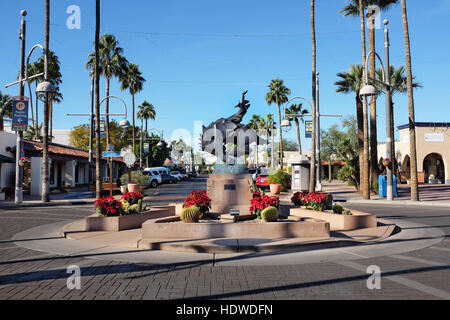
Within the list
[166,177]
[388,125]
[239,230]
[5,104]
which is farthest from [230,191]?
[5,104]

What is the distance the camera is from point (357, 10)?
92.7 feet

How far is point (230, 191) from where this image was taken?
45.5 feet

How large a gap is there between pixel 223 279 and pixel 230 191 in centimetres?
772

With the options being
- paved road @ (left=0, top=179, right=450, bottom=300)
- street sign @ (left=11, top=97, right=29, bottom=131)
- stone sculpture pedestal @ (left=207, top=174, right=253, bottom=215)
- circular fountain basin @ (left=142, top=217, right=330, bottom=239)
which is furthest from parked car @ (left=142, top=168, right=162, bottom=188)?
paved road @ (left=0, top=179, right=450, bottom=300)

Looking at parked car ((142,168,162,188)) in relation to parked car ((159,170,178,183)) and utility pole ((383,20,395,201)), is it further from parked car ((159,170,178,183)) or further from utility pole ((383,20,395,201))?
utility pole ((383,20,395,201))

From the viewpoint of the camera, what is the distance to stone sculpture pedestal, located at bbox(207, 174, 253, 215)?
543 inches

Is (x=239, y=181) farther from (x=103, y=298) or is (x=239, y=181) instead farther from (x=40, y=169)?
(x=40, y=169)

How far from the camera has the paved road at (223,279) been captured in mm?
5344

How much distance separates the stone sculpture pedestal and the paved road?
5.69 metres

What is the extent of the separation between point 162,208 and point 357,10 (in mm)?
23326

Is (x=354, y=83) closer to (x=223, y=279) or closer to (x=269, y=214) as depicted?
(x=269, y=214)

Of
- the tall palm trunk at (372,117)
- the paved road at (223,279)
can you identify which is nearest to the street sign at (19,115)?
the paved road at (223,279)

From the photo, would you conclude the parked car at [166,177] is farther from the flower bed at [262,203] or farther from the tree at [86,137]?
the flower bed at [262,203]
